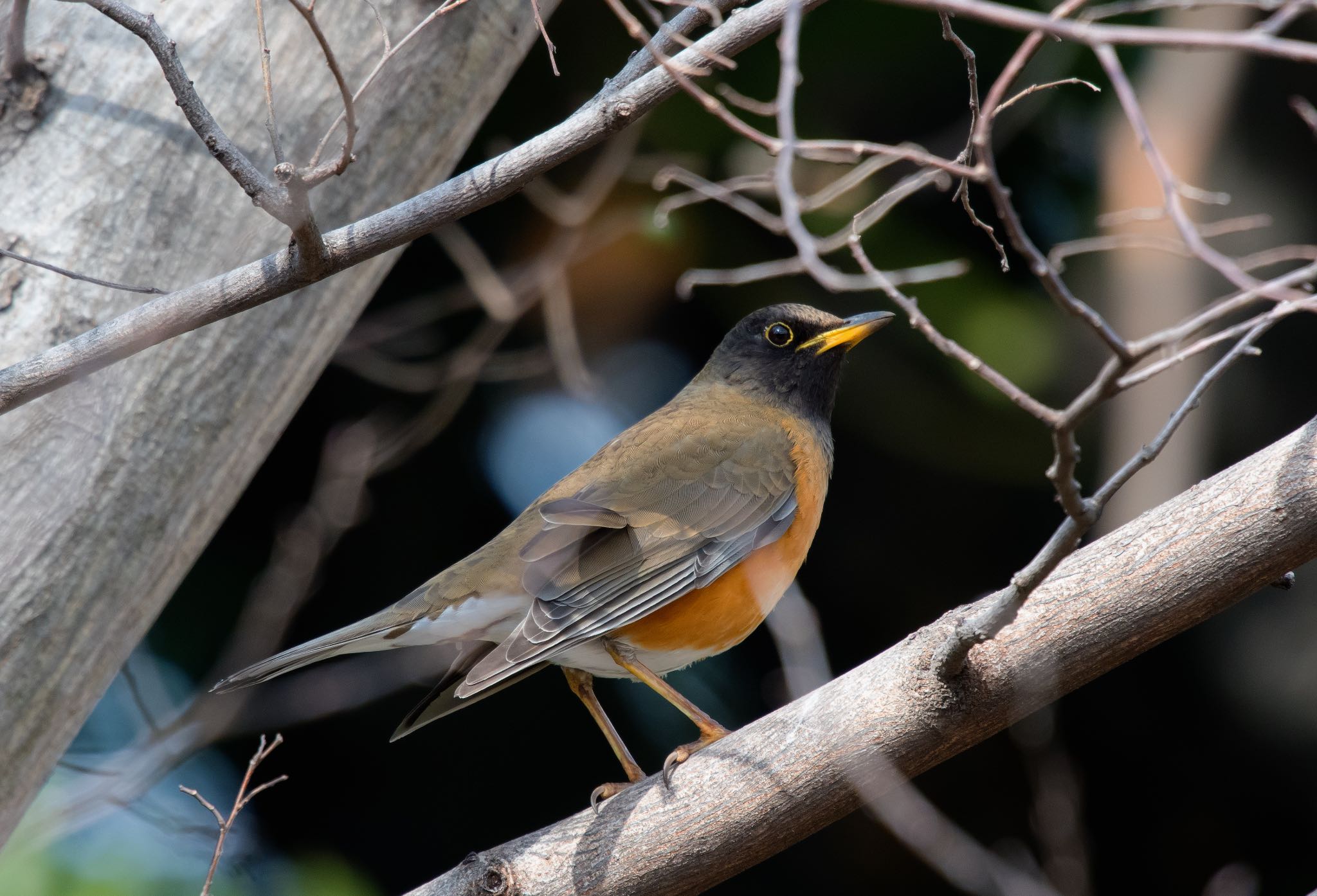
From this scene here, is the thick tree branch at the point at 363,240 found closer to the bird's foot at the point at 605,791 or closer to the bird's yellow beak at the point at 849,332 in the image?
the bird's foot at the point at 605,791

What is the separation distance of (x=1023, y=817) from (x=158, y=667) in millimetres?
3931

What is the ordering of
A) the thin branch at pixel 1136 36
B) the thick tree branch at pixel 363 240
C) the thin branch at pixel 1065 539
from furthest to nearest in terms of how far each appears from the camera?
the thick tree branch at pixel 363 240, the thin branch at pixel 1065 539, the thin branch at pixel 1136 36

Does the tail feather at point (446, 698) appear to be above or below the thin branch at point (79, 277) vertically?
below

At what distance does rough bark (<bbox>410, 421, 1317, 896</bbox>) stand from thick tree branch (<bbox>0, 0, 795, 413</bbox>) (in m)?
1.21

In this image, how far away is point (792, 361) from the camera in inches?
182

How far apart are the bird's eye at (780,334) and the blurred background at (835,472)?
0.63 meters

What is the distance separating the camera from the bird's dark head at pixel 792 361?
458cm

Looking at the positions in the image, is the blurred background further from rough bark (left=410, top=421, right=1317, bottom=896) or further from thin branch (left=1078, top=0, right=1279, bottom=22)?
thin branch (left=1078, top=0, right=1279, bottom=22)

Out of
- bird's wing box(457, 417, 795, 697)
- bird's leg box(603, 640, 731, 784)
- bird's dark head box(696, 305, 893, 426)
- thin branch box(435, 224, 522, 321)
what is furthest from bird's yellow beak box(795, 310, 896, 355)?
bird's leg box(603, 640, 731, 784)

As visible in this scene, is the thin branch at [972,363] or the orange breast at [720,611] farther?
the orange breast at [720,611]

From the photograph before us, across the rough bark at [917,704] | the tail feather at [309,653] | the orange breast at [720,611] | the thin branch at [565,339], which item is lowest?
the rough bark at [917,704]

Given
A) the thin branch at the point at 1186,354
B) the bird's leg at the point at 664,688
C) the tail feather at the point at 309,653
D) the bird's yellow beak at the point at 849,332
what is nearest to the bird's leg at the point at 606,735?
the bird's leg at the point at 664,688

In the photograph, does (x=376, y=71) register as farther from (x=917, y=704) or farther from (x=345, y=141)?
(x=917, y=704)

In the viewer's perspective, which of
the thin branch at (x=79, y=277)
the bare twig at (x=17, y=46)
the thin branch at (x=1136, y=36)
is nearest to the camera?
the thin branch at (x=1136, y=36)
